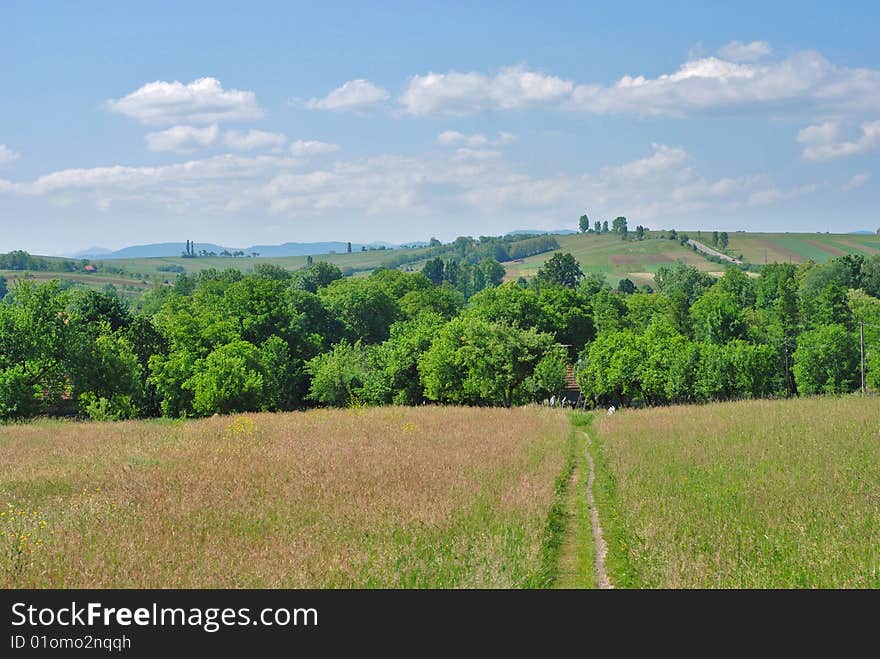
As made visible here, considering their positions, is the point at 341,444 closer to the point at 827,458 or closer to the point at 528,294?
the point at 827,458

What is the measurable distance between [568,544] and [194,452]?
1349cm

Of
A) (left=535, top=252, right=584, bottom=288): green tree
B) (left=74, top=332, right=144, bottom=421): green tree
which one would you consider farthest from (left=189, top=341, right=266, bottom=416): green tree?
(left=535, top=252, right=584, bottom=288): green tree

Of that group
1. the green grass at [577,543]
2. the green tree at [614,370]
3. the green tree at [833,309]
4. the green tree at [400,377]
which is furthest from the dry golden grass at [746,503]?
the green tree at [833,309]

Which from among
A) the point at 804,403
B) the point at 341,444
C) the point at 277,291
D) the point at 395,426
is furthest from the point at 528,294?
the point at 341,444

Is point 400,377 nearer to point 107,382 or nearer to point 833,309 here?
point 107,382

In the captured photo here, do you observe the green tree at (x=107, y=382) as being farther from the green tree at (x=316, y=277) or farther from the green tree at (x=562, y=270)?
the green tree at (x=562, y=270)

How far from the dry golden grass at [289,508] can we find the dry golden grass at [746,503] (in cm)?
177

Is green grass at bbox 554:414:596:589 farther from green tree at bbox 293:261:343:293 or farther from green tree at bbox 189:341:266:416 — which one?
green tree at bbox 293:261:343:293

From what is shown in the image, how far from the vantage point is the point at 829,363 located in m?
63.2

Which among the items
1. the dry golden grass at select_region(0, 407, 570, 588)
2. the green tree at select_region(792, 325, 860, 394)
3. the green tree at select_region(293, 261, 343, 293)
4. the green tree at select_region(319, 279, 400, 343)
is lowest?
the green tree at select_region(792, 325, 860, 394)

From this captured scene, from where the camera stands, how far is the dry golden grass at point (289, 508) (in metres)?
11.5

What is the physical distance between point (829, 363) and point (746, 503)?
54568 millimetres

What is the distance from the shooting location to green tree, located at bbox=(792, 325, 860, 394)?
6294cm

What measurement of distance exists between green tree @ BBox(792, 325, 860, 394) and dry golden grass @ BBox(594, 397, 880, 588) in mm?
39148
